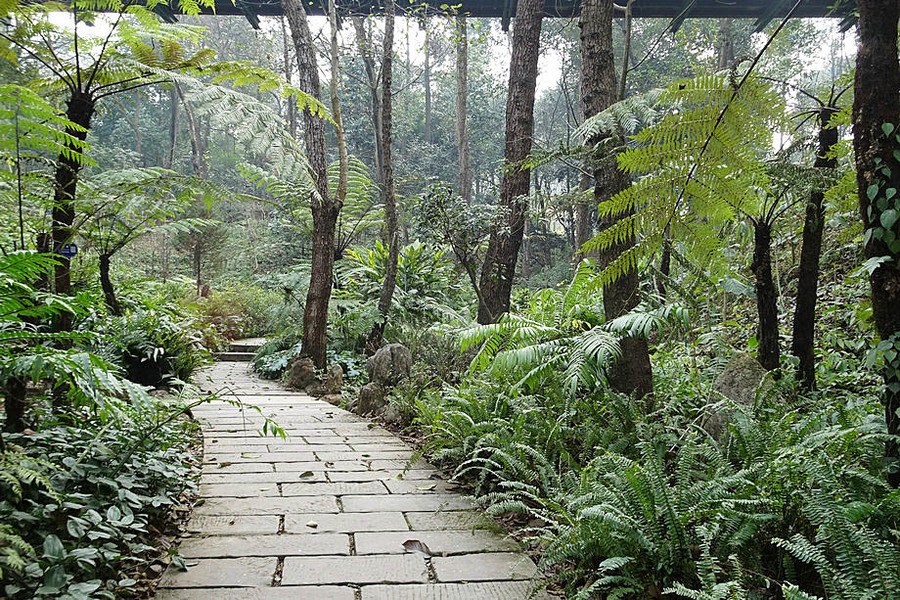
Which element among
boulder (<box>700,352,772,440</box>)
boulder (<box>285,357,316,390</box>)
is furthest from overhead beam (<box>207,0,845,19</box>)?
boulder (<box>700,352,772,440</box>)

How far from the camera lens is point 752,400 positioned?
298 centimetres

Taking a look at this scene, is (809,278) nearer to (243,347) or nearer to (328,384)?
(328,384)

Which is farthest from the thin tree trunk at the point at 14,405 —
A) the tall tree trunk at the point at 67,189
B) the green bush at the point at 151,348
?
the green bush at the point at 151,348

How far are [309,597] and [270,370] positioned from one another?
6.46 metres

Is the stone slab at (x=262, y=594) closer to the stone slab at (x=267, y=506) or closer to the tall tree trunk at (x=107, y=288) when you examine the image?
the stone slab at (x=267, y=506)

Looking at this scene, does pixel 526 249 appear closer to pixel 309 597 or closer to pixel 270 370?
pixel 270 370

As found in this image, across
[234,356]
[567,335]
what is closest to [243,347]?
[234,356]

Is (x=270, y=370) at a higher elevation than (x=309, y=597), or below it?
below

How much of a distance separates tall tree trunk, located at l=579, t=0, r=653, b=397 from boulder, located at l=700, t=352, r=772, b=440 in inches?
17.5

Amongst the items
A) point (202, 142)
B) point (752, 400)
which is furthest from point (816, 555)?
point (202, 142)

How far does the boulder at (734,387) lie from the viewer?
2.90 meters

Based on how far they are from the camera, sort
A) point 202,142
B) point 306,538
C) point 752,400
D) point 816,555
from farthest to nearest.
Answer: point 202,142
point 752,400
point 306,538
point 816,555

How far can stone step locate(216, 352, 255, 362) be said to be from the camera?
33.4ft

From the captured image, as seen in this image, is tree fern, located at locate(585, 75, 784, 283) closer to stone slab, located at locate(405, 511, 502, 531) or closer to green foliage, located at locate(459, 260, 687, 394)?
green foliage, located at locate(459, 260, 687, 394)
